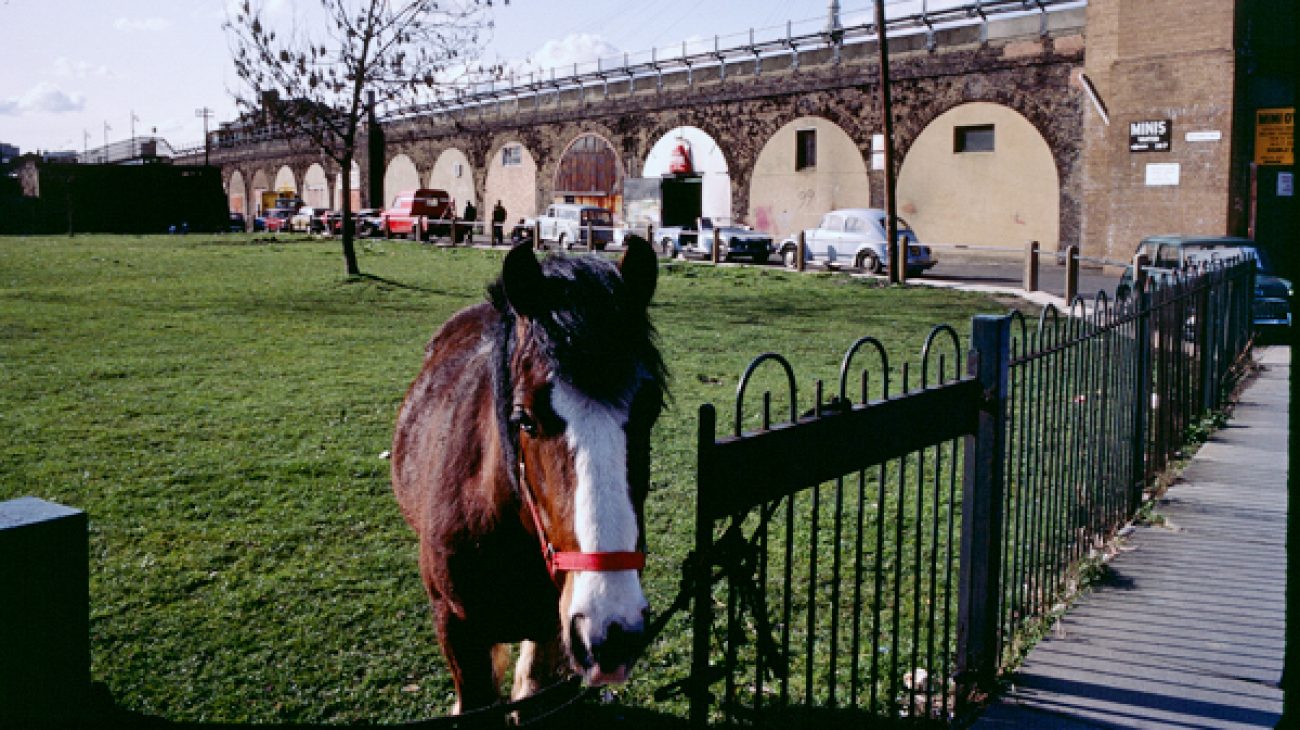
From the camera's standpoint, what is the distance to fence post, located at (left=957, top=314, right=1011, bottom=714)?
3920 mm

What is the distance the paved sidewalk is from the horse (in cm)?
182

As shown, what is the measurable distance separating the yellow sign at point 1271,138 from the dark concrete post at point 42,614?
2938 centimetres

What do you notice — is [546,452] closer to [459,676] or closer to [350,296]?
[459,676]

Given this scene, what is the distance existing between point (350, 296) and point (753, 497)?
18.2 m

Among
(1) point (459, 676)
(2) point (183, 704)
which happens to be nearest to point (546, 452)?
(1) point (459, 676)

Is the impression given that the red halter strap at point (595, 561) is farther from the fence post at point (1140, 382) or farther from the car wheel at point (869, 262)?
the car wheel at point (869, 262)

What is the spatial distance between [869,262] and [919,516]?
79.1 ft

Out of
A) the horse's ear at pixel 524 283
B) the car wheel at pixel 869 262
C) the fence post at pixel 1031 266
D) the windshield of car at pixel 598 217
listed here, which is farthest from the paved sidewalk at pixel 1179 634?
the windshield of car at pixel 598 217

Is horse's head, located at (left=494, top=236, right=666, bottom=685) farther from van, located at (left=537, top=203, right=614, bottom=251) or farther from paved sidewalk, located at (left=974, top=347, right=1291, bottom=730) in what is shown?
van, located at (left=537, top=203, right=614, bottom=251)

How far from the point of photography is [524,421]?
2533 mm

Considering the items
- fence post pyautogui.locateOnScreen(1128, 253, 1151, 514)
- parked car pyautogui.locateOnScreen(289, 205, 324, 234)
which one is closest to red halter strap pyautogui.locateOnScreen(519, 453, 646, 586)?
fence post pyautogui.locateOnScreen(1128, 253, 1151, 514)

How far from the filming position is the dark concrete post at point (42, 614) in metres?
2.61

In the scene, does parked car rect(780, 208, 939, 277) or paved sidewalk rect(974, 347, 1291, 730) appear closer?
paved sidewalk rect(974, 347, 1291, 730)

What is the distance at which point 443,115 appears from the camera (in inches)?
2144
